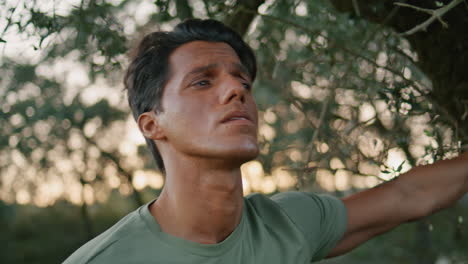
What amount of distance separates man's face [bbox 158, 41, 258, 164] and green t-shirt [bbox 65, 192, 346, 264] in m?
0.38

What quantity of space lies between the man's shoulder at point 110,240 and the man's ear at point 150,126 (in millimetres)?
399

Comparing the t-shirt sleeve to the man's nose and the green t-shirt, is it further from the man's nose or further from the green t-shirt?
the man's nose

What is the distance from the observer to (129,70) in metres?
2.82

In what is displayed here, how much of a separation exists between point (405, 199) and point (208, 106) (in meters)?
1.13

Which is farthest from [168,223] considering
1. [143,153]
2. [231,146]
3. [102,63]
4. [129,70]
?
[143,153]

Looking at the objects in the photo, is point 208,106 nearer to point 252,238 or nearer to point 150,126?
point 150,126

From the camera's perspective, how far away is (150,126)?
2.58m

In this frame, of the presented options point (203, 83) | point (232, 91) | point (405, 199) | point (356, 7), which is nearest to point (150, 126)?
point (203, 83)

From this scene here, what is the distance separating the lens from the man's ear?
2.52 m

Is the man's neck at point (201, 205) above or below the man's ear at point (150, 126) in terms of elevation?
below

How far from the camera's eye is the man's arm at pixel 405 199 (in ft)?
8.54

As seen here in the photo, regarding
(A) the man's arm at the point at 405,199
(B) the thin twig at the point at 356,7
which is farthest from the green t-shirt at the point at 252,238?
(B) the thin twig at the point at 356,7

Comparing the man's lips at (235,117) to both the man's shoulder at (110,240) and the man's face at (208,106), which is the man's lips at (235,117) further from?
the man's shoulder at (110,240)

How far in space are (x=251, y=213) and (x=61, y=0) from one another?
144 cm
